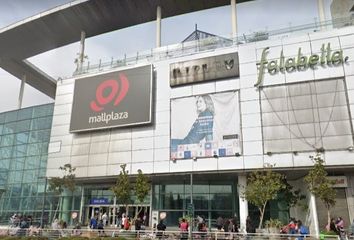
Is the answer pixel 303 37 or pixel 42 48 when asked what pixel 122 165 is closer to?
pixel 303 37

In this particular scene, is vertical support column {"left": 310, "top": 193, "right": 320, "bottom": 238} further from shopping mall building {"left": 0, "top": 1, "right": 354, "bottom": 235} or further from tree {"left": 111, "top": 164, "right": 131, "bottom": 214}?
tree {"left": 111, "top": 164, "right": 131, "bottom": 214}

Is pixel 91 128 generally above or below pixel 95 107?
below

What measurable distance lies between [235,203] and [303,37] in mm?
14231

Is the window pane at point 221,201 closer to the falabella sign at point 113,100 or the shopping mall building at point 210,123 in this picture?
the shopping mall building at point 210,123

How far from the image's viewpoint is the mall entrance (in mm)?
31359

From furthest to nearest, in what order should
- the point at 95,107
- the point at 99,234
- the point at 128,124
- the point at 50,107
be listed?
1. the point at 50,107
2. the point at 95,107
3. the point at 128,124
4. the point at 99,234

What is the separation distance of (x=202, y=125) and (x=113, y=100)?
9.03 m

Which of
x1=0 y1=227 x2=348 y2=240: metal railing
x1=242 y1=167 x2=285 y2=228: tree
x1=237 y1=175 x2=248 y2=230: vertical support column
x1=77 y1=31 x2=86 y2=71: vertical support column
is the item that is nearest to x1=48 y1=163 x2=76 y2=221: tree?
x1=0 y1=227 x2=348 y2=240: metal railing

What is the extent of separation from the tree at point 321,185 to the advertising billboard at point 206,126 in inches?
218

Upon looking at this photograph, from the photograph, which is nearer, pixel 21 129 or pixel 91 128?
pixel 91 128

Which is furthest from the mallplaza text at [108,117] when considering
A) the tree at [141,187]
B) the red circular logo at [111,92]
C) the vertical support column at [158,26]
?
the vertical support column at [158,26]

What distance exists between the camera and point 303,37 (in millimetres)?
27266

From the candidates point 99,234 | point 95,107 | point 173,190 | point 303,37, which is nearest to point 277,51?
point 303,37

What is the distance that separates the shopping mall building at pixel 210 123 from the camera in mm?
25172
